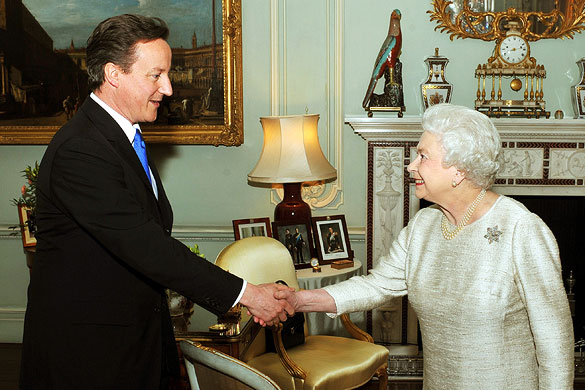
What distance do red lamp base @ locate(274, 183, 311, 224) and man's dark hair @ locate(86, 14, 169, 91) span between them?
6.91 ft

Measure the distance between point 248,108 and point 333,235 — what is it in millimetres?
1150

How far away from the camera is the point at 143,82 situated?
2.11 m

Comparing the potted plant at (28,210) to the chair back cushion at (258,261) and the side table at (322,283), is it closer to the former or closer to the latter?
the chair back cushion at (258,261)

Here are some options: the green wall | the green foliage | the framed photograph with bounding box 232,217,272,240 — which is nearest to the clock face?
the green wall

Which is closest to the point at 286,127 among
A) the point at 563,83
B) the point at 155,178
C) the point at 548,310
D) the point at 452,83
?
the point at 452,83

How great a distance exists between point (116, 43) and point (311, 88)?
2.54m

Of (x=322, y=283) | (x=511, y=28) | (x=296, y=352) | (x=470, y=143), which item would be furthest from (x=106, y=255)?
(x=511, y=28)

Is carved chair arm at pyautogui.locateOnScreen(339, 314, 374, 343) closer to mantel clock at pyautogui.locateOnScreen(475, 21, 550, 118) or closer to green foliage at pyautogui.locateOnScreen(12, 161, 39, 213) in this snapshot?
mantel clock at pyautogui.locateOnScreen(475, 21, 550, 118)

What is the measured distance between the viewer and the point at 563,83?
169 inches

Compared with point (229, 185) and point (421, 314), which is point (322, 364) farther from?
point (229, 185)

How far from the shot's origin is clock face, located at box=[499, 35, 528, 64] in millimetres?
4223

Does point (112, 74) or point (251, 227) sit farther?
point (251, 227)

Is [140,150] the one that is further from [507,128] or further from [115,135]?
[507,128]

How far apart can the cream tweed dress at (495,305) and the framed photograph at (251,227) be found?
217cm
